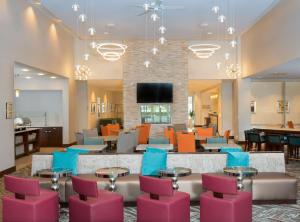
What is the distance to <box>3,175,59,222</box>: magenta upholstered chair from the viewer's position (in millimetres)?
4027

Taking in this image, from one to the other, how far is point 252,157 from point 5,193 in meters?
4.75

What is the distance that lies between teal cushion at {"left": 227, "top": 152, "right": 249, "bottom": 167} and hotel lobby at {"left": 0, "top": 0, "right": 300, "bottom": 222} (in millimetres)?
25

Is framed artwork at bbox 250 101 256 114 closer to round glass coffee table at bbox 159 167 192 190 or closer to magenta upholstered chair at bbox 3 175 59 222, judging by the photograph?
round glass coffee table at bbox 159 167 192 190

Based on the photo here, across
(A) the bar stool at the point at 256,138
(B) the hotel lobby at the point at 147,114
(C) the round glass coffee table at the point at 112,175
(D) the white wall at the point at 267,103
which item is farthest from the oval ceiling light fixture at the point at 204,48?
(C) the round glass coffee table at the point at 112,175

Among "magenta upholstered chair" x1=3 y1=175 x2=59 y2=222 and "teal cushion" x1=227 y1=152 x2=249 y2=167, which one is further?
"teal cushion" x1=227 y1=152 x2=249 y2=167

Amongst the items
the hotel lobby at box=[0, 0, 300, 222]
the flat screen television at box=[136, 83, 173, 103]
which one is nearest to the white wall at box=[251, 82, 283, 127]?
the hotel lobby at box=[0, 0, 300, 222]

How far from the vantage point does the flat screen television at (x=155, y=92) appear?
1484cm

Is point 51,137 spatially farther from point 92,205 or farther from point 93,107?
point 92,205

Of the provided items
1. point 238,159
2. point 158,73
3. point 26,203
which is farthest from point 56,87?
point 26,203

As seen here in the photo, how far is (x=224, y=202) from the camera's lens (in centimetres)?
413

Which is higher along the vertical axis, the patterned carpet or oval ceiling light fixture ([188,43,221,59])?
oval ceiling light fixture ([188,43,221,59])

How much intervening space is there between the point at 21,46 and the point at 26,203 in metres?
6.35

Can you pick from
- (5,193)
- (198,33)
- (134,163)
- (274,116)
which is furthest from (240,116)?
(5,193)

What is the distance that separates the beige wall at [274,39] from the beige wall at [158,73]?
2.81m
